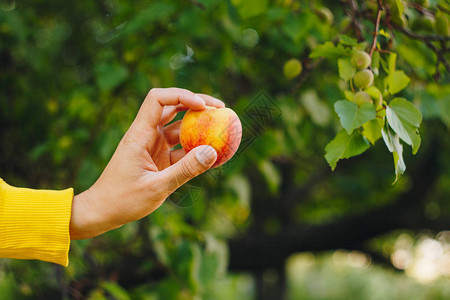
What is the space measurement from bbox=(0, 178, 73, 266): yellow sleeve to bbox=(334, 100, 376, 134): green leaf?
73cm

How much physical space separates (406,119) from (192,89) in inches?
57.0

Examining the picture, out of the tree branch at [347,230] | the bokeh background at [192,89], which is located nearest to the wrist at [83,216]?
the bokeh background at [192,89]

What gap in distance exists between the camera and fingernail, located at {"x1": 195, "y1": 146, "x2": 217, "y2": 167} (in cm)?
107

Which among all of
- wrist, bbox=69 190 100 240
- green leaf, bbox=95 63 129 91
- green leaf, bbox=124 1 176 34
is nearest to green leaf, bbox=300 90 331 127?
green leaf, bbox=124 1 176 34

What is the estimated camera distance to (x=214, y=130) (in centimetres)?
116

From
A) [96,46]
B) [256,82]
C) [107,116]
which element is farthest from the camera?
[96,46]

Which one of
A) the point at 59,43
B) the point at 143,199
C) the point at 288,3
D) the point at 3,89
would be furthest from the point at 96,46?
the point at 143,199

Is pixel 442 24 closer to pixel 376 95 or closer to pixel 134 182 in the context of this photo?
pixel 376 95

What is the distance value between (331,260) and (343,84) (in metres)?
13.8

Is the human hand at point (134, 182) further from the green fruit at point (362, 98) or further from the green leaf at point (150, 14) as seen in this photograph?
the green leaf at point (150, 14)

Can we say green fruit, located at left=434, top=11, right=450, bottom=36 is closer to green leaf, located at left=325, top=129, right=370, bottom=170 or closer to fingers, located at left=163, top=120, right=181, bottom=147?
green leaf, located at left=325, top=129, right=370, bottom=170

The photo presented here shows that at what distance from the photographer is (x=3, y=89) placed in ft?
9.68

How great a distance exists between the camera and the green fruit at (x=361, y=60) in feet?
3.85

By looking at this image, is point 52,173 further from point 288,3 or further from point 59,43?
point 288,3
